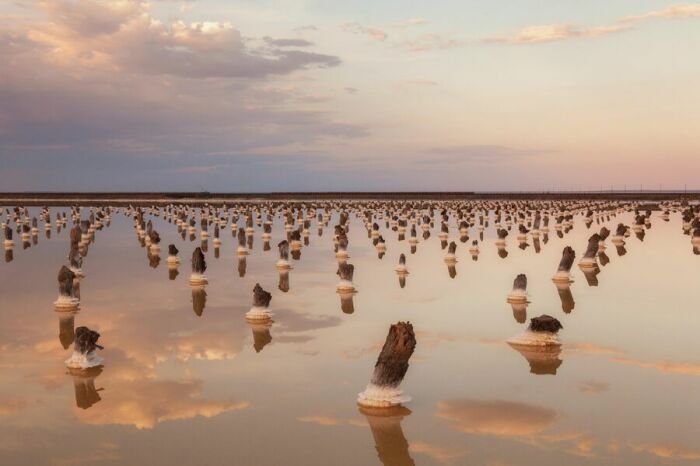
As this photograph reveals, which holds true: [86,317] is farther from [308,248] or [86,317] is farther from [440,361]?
[308,248]

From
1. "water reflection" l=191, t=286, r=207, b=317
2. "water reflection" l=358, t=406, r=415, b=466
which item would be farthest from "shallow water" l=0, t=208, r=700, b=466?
"water reflection" l=191, t=286, r=207, b=317

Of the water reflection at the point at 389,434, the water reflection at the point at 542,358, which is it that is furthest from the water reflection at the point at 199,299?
the water reflection at the point at 389,434

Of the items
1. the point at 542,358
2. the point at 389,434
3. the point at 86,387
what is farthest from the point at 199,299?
the point at 389,434

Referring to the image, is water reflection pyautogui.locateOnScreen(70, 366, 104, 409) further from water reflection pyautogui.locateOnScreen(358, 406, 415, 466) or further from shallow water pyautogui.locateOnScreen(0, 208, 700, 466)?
water reflection pyautogui.locateOnScreen(358, 406, 415, 466)

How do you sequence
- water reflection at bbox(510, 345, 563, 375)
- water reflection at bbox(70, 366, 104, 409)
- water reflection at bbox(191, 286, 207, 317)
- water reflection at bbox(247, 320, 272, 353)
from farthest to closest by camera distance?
water reflection at bbox(191, 286, 207, 317)
water reflection at bbox(247, 320, 272, 353)
water reflection at bbox(510, 345, 563, 375)
water reflection at bbox(70, 366, 104, 409)

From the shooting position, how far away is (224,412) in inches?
468

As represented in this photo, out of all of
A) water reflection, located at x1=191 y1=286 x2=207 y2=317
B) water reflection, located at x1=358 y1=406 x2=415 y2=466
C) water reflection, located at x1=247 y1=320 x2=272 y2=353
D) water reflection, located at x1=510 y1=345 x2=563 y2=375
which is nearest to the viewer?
water reflection, located at x1=358 y1=406 x2=415 y2=466

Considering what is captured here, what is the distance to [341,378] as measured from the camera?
45.6 ft

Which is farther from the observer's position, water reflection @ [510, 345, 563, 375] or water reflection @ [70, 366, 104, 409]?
water reflection @ [510, 345, 563, 375]

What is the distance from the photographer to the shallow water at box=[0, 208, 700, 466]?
10.4 m

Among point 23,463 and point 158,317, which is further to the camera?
point 158,317

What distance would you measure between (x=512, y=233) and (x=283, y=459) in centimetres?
4209

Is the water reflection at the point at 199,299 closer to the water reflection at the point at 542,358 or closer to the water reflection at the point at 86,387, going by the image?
the water reflection at the point at 86,387

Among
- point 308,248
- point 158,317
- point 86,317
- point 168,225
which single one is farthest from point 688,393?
point 168,225
